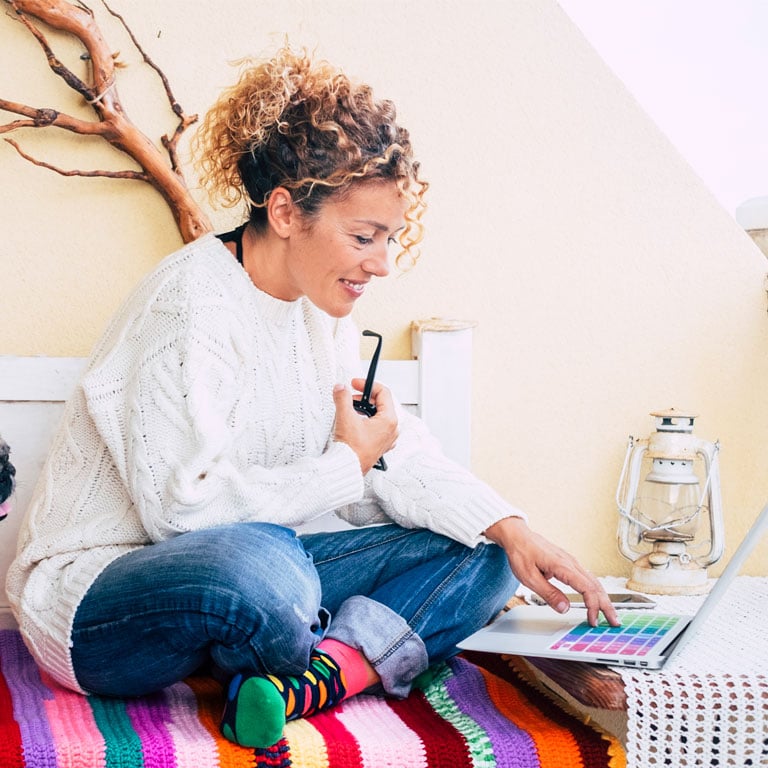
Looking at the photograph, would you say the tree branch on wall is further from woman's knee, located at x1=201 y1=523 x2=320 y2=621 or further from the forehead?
woman's knee, located at x1=201 y1=523 x2=320 y2=621

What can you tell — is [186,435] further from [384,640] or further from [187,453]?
[384,640]

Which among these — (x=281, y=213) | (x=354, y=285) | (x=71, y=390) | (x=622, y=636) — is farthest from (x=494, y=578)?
(x=71, y=390)

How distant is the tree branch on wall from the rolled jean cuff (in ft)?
2.44

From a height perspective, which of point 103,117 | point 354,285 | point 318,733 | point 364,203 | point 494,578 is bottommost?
point 318,733

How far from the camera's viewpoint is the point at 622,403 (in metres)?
1.87

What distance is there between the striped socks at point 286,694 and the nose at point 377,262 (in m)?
→ 0.47

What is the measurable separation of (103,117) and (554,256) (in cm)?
82

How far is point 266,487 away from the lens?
1224 mm

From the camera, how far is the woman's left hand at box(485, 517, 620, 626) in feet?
3.97

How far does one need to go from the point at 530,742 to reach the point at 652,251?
1066 mm

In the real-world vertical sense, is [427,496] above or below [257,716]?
above

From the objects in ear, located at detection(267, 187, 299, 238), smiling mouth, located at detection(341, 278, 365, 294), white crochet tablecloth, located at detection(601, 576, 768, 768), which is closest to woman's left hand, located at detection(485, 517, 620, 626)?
white crochet tablecloth, located at detection(601, 576, 768, 768)

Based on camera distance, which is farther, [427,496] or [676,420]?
[676,420]

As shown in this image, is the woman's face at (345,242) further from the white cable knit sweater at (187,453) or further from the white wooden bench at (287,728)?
the white wooden bench at (287,728)
